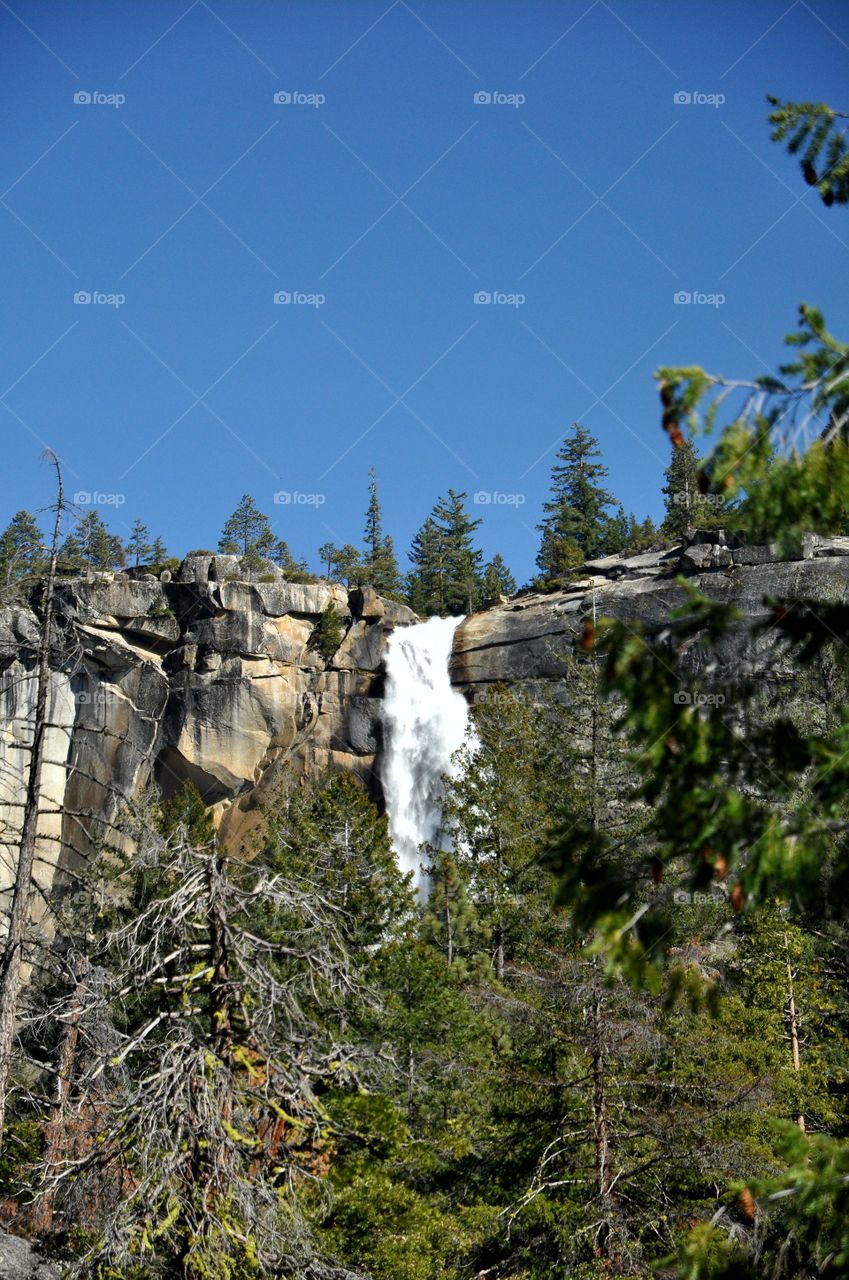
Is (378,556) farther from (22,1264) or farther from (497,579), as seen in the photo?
(22,1264)

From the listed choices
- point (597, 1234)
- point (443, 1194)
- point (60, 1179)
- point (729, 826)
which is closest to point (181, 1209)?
point (60, 1179)

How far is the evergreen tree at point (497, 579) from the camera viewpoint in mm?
73312

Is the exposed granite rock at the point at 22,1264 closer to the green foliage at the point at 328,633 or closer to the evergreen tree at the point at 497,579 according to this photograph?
the green foliage at the point at 328,633

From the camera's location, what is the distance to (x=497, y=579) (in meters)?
73.6

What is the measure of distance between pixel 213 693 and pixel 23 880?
34523mm

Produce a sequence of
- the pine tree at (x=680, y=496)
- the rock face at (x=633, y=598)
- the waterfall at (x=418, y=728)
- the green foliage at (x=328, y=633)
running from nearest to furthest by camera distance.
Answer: the rock face at (x=633, y=598), the waterfall at (x=418, y=728), the green foliage at (x=328, y=633), the pine tree at (x=680, y=496)

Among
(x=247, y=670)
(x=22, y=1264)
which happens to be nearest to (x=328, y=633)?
(x=247, y=670)

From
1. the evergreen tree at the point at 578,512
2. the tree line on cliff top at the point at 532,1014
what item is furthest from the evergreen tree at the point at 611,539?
the tree line on cliff top at the point at 532,1014

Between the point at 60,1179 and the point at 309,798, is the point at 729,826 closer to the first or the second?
the point at 60,1179

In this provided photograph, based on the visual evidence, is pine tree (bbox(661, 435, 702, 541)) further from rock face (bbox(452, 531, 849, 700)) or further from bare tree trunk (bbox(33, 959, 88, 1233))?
bare tree trunk (bbox(33, 959, 88, 1233))

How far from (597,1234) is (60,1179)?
880 centimetres

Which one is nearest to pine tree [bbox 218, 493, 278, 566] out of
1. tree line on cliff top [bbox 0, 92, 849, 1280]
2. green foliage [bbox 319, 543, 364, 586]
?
green foliage [bbox 319, 543, 364, 586]

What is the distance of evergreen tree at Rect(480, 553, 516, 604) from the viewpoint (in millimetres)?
73312

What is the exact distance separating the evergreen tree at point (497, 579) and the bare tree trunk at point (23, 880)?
2340 inches
